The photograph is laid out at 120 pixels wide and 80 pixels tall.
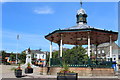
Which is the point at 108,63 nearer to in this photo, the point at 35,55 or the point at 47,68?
the point at 47,68

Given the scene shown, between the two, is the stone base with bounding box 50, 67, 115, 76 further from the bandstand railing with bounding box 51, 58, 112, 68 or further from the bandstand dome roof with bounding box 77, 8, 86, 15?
the bandstand dome roof with bounding box 77, 8, 86, 15

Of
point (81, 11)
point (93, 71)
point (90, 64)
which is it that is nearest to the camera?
point (93, 71)

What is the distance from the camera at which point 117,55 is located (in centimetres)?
7256

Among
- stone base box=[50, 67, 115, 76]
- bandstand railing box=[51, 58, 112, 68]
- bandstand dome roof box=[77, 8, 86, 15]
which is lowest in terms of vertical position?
stone base box=[50, 67, 115, 76]

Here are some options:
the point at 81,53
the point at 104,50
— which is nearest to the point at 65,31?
the point at 81,53

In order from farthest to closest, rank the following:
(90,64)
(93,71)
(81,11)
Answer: (81,11) → (90,64) → (93,71)

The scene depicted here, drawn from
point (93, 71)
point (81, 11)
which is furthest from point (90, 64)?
point (81, 11)

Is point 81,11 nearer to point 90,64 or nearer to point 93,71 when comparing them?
point 90,64

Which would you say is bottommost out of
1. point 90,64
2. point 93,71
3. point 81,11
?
point 93,71

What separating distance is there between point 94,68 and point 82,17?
29.4 ft

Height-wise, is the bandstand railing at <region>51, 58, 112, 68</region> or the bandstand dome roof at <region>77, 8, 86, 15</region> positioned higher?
the bandstand dome roof at <region>77, 8, 86, 15</region>

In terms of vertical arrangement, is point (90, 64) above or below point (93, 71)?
above

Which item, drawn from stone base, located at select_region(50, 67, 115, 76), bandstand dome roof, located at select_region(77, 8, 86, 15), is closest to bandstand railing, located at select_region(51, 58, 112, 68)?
stone base, located at select_region(50, 67, 115, 76)

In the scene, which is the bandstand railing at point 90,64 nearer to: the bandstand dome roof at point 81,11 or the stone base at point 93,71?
the stone base at point 93,71
